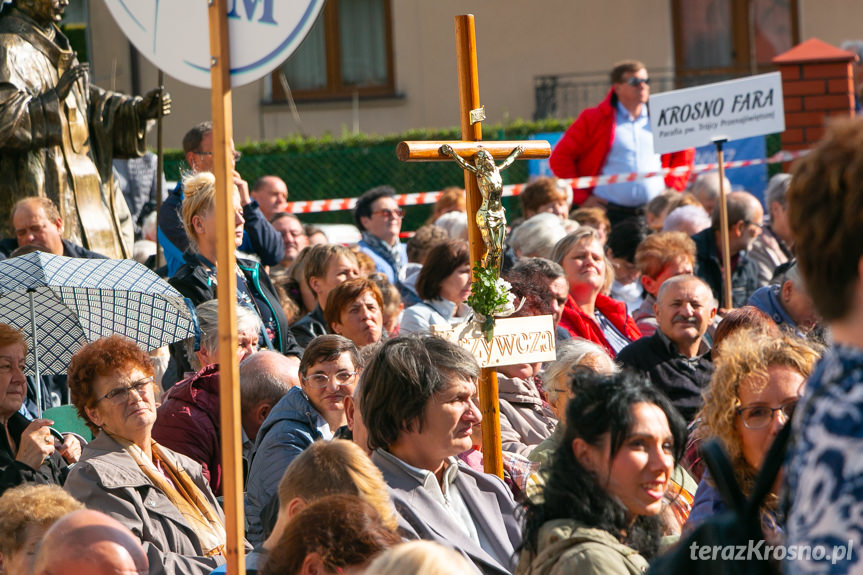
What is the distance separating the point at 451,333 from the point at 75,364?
1.34 m

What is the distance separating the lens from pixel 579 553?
9.19ft

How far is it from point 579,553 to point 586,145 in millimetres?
8126

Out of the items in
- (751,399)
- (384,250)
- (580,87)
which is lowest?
(751,399)

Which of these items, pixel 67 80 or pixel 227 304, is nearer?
pixel 227 304

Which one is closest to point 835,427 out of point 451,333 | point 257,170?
point 451,333

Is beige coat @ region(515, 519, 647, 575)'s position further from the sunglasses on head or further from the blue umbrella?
the sunglasses on head

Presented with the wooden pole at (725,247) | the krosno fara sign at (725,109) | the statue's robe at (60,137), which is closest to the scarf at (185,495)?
the statue's robe at (60,137)

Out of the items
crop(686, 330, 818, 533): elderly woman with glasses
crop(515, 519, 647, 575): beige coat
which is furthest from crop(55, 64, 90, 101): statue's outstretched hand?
crop(515, 519, 647, 575): beige coat

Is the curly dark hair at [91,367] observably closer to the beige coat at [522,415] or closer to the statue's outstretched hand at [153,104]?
the beige coat at [522,415]

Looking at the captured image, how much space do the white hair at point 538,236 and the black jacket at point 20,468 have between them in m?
3.81

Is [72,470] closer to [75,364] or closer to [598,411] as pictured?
[75,364]

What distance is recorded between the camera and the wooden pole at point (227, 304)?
2777 millimetres

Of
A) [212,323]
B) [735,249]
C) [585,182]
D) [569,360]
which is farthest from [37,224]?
[585,182]

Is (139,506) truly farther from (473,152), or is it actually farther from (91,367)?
(473,152)
